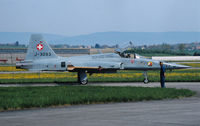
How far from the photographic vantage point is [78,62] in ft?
102

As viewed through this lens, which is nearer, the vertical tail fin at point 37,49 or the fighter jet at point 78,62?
the fighter jet at point 78,62

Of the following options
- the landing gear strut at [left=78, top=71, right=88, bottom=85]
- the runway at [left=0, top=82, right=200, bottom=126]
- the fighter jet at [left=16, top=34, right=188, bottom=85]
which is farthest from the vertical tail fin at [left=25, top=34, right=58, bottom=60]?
the runway at [left=0, top=82, right=200, bottom=126]

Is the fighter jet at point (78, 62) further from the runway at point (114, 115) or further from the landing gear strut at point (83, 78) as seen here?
the runway at point (114, 115)

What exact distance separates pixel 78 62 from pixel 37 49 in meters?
3.44

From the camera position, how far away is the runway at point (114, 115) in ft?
44.2

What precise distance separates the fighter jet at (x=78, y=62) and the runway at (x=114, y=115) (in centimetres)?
1236

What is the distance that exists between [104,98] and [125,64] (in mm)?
12011

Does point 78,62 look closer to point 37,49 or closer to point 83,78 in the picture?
point 83,78

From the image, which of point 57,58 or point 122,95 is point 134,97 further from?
point 57,58

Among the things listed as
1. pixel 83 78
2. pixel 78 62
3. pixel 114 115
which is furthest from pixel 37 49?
pixel 114 115

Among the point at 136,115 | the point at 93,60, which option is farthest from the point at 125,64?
the point at 136,115

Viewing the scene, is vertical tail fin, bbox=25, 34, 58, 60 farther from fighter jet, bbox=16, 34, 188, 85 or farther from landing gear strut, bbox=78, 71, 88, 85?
landing gear strut, bbox=78, 71, 88, 85

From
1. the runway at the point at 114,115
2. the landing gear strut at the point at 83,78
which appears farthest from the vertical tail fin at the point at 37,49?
the runway at the point at 114,115

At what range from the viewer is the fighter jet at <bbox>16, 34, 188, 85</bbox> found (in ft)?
101
